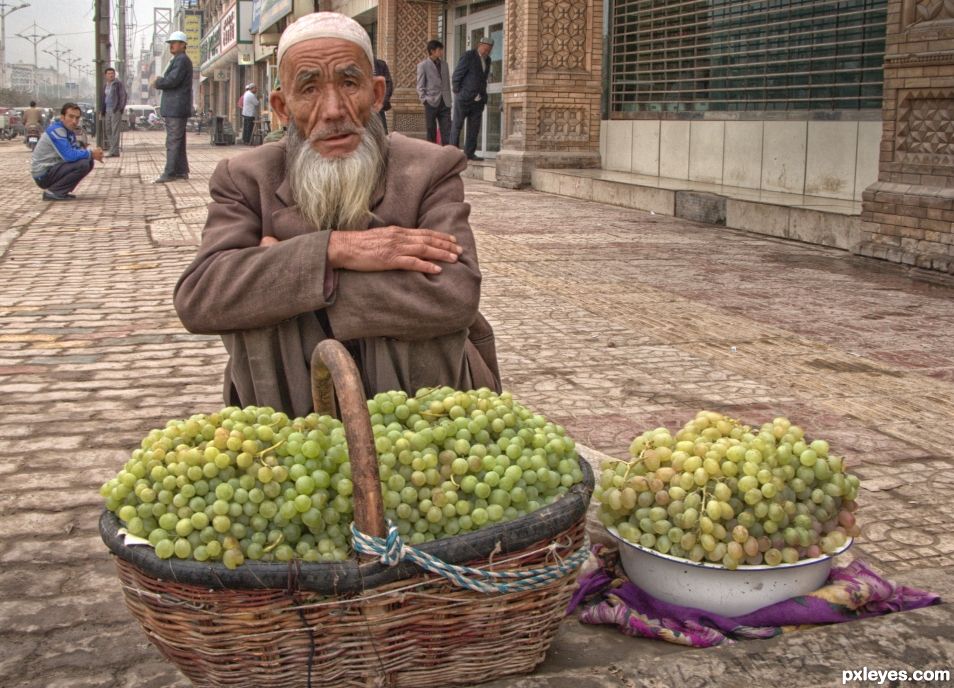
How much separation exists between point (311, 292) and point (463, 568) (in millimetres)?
970

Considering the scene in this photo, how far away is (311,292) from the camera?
9.10 ft

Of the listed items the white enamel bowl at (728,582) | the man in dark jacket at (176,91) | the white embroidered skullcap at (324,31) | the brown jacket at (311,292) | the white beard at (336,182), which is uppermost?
the man in dark jacket at (176,91)

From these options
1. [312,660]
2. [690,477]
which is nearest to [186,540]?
[312,660]

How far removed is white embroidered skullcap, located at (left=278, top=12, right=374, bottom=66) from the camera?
9.72ft

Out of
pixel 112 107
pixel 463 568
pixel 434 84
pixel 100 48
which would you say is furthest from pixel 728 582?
pixel 100 48

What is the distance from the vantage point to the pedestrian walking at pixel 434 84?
60.5 ft

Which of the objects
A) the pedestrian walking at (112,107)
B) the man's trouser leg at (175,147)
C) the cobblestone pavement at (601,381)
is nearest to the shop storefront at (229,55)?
the pedestrian walking at (112,107)

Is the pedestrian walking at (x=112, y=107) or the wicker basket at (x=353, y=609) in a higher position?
the pedestrian walking at (x=112, y=107)

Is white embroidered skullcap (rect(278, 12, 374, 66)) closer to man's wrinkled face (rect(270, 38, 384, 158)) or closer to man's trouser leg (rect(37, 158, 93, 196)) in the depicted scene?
man's wrinkled face (rect(270, 38, 384, 158))

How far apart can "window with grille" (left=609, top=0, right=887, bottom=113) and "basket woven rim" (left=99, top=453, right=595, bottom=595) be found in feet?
32.5

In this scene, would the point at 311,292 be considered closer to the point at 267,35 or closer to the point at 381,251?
the point at 381,251

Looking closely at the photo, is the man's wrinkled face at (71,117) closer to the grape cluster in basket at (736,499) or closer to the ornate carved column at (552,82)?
the ornate carved column at (552,82)

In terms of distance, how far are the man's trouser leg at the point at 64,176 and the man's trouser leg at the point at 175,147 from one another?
82.9 inches

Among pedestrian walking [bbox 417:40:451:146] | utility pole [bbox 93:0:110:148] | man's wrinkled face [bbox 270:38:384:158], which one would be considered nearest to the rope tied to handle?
man's wrinkled face [bbox 270:38:384:158]
